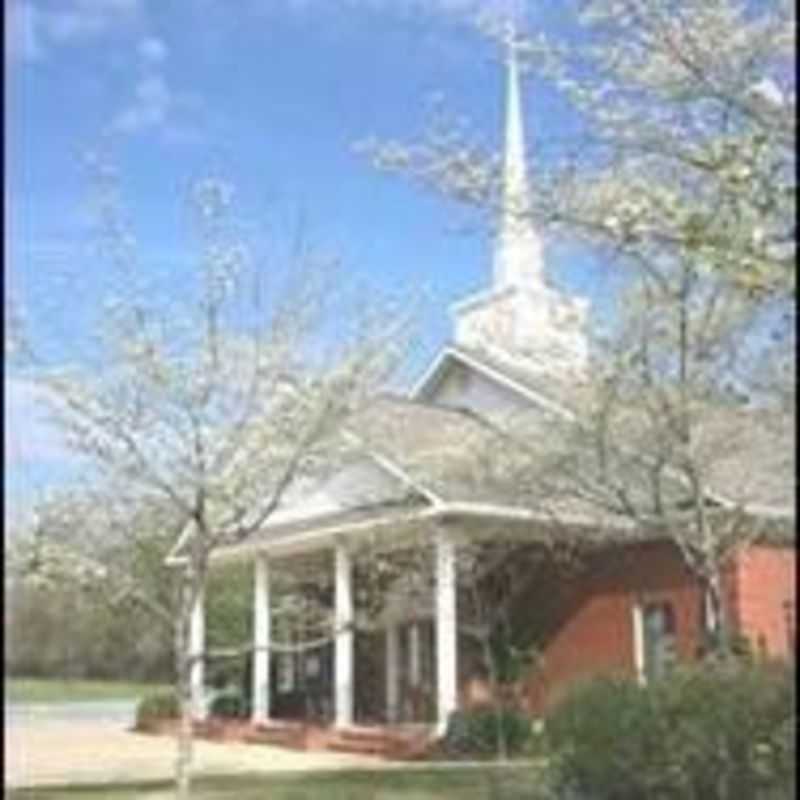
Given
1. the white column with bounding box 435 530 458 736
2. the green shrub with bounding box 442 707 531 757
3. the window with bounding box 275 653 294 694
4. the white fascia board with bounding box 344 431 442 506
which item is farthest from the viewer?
the window with bounding box 275 653 294 694

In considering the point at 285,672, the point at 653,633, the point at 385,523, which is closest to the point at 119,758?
the point at 385,523

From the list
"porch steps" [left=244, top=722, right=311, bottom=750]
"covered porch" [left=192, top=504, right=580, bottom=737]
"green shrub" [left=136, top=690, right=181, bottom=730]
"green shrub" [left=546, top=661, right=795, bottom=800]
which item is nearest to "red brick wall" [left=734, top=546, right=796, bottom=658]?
"covered porch" [left=192, top=504, right=580, bottom=737]

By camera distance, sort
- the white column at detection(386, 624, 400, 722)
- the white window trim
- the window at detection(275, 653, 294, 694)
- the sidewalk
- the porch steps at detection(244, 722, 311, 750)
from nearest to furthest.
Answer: the sidewalk, the white window trim, the porch steps at detection(244, 722, 311, 750), the white column at detection(386, 624, 400, 722), the window at detection(275, 653, 294, 694)

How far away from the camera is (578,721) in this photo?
17.0m

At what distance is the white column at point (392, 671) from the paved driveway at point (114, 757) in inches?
127

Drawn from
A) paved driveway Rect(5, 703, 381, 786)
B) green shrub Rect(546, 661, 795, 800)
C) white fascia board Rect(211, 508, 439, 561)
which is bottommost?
paved driveway Rect(5, 703, 381, 786)

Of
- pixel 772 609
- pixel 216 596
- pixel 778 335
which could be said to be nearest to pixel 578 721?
pixel 778 335

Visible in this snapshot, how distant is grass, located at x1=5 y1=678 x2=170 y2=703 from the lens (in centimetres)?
5950

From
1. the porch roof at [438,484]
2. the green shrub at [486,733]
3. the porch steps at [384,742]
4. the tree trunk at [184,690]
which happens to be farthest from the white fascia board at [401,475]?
the tree trunk at [184,690]

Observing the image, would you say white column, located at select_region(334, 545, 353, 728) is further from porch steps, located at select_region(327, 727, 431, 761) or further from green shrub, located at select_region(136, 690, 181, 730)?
green shrub, located at select_region(136, 690, 181, 730)

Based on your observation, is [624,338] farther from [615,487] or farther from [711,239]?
[711,239]

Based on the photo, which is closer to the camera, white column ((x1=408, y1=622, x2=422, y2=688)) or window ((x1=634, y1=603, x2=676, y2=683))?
window ((x1=634, y1=603, x2=676, y2=683))

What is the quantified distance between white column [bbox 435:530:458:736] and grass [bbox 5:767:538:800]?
19.1 feet

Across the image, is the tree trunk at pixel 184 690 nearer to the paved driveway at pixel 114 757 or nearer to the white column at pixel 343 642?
the paved driveway at pixel 114 757
